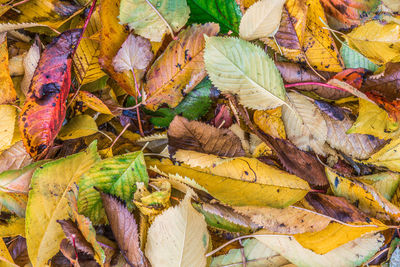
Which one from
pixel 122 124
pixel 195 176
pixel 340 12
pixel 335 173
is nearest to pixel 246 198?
pixel 195 176

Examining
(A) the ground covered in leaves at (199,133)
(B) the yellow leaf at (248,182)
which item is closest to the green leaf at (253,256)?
(A) the ground covered in leaves at (199,133)

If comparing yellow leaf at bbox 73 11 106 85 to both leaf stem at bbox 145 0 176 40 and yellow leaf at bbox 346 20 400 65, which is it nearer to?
leaf stem at bbox 145 0 176 40

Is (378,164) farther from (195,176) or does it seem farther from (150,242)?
(150,242)

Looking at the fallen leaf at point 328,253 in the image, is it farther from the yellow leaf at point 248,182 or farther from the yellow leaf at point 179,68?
the yellow leaf at point 179,68

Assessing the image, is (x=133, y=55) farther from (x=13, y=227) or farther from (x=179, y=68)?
(x=13, y=227)

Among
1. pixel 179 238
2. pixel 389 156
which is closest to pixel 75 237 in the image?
pixel 179 238
